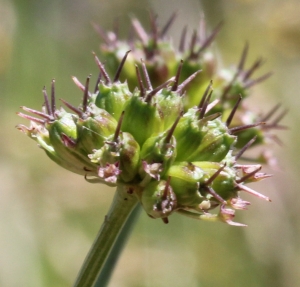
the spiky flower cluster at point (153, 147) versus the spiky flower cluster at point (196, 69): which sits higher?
the spiky flower cluster at point (196, 69)

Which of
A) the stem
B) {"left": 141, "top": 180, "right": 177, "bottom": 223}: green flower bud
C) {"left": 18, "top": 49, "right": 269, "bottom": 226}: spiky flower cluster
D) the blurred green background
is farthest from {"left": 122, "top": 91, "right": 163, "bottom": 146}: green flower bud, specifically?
the blurred green background

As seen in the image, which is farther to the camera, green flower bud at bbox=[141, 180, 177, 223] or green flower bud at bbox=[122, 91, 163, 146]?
green flower bud at bbox=[122, 91, 163, 146]

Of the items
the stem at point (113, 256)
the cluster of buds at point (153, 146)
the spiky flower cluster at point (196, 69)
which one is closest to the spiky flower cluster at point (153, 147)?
the cluster of buds at point (153, 146)

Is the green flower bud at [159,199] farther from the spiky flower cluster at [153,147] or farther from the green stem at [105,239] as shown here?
the green stem at [105,239]

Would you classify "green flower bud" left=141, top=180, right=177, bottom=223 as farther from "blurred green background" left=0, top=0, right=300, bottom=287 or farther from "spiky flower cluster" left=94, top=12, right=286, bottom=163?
"blurred green background" left=0, top=0, right=300, bottom=287

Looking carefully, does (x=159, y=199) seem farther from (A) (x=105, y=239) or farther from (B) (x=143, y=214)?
(B) (x=143, y=214)

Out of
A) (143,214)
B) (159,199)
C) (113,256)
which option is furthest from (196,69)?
(143,214)
